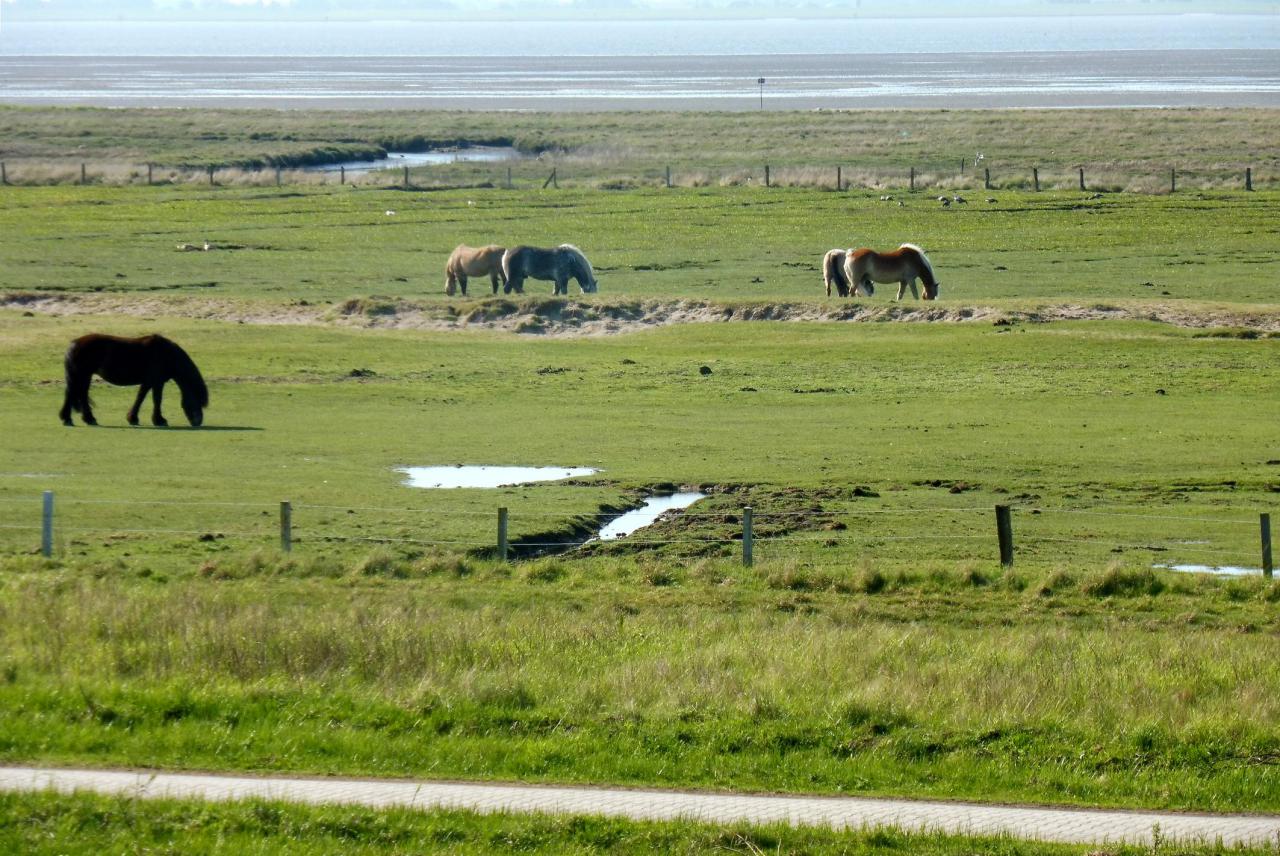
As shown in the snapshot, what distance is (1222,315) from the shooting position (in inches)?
1582

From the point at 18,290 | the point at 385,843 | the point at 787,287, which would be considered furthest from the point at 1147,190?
the point at 385,843

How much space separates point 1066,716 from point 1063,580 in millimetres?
7052

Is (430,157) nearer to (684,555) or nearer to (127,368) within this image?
(127,368)

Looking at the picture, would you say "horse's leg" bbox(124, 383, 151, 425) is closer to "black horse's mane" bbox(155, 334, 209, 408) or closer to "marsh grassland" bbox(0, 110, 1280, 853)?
"marsh grassland" bbox(0, 110, 1280, 853)

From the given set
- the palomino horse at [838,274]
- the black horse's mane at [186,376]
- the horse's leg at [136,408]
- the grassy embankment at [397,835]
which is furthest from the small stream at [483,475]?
the palomino horse at [838,274]

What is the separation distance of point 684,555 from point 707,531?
109 cm

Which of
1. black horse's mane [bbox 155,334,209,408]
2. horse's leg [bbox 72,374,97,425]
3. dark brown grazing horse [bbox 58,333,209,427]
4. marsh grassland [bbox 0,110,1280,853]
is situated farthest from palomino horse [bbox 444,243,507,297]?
horse's leg [bbox 72,374,97,425]

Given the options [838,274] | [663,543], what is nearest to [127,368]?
[663,543]

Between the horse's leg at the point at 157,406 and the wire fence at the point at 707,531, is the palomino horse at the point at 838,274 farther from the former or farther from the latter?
the wire fence at the point at 707,531

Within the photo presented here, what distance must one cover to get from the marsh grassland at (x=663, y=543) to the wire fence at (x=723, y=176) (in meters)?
22.0

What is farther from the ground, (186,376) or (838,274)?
(838,274)

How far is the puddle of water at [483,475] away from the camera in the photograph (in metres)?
24.9

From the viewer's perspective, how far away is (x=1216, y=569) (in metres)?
20.2

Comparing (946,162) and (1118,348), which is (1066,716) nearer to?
(1118,348)
